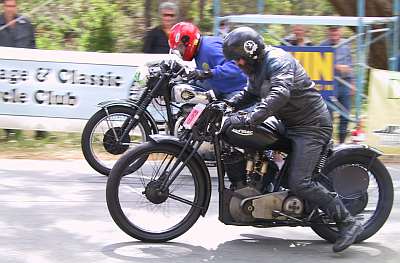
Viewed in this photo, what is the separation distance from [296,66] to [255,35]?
0.40 meters

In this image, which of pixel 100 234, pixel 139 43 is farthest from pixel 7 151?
pixel 139 43

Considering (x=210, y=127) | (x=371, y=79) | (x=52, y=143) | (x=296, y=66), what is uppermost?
(x=296, y=66)

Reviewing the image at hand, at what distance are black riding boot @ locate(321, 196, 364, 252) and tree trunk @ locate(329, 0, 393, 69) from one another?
7.63m

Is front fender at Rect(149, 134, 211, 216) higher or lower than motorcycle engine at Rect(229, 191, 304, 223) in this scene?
higher

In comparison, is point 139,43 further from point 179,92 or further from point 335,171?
point 335,171

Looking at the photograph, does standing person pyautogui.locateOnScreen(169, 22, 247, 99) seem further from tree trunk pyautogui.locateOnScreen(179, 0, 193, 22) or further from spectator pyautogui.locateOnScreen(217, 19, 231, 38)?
tree trunk pyautogui.locateOnScreen(179, 0, 193, 22)

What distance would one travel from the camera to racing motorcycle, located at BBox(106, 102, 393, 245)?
18.5 feet

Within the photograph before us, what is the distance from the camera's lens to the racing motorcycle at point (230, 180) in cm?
565

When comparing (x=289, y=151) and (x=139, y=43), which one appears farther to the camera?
(x=139, y=43)

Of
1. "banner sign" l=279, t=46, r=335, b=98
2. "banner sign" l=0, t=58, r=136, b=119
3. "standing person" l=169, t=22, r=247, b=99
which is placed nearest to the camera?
"standing person" l=169, t=22, r=247, b=99

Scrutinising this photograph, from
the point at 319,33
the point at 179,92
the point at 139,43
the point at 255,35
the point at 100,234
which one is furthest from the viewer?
the point at 139,43

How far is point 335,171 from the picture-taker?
5801mm

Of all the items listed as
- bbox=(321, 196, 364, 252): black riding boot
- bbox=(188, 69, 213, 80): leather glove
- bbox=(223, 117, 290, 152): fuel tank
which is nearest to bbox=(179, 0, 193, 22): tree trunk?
bbox=(188, 69, 213, 80): leather glove

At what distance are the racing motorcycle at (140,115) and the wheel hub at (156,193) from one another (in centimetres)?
206
